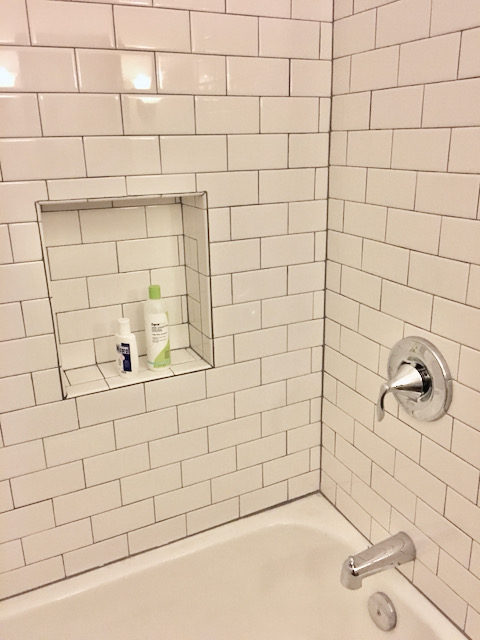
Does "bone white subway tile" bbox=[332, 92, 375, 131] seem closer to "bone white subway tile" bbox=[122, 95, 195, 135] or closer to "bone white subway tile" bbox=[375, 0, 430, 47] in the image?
"bone white subway tile" bbox=[375, 0, 430, 47]

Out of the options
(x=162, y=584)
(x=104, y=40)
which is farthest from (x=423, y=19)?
(x=162, y=584)

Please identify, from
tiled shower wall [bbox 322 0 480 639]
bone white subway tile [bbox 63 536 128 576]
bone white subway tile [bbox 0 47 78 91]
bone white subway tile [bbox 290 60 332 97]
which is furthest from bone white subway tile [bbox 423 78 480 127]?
bone white subway tile [bbox 63 536 128 576]

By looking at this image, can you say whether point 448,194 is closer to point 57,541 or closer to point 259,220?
point 259,220

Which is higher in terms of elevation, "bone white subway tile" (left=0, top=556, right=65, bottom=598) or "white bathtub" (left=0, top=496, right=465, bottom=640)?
"bone white subway tile" (left=0, top=556, right=65, bottom=598)

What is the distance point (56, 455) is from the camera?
1310 millimetres

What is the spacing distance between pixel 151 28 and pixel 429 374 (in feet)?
3.12

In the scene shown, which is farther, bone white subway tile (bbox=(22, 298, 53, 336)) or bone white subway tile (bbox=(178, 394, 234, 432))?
bone white subway tile (bbox=(178, 394, 234, 432))

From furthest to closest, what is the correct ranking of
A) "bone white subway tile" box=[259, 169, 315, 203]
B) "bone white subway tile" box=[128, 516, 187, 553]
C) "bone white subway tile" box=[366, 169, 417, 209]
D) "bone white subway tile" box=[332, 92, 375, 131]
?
"bone white subway tile" box=[128, 516, 187, 553]
"bone white subway tile" box=[259, 169, 315, 203]
"bone white subway tile" box=[332, 92, 375, 131]
"bone white subway tile" box=[366, 169, 417, 209]

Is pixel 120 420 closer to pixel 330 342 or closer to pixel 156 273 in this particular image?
pixel 156 273

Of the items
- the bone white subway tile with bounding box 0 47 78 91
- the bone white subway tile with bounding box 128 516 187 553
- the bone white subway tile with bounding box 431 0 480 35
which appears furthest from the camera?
the bone white subway tile with bounding box 128 516 187 553

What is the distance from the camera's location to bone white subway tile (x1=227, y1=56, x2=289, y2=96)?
125cm

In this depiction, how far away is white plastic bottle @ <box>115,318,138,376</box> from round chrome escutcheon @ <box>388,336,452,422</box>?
0.64 meters

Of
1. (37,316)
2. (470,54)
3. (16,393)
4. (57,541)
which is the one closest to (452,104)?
(470,54)

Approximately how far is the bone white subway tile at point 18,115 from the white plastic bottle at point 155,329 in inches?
18.8
